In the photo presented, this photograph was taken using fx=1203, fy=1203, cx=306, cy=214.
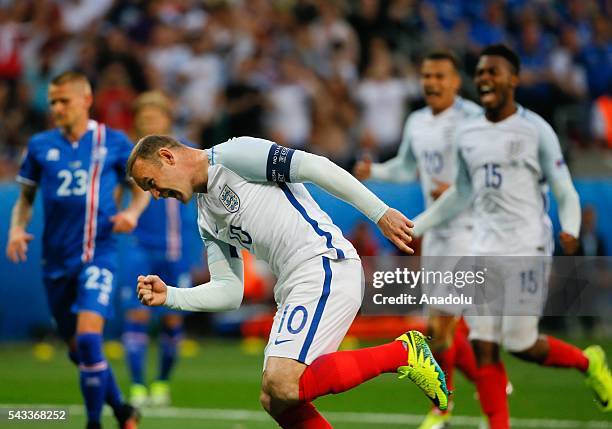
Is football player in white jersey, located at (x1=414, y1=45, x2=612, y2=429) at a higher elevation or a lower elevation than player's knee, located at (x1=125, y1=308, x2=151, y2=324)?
higher

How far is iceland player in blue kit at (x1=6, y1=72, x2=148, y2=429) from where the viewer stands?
29.1ft

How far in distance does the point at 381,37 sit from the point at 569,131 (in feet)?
10.8

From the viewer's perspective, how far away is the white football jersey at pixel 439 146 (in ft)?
32.8

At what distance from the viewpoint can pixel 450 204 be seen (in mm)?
8781

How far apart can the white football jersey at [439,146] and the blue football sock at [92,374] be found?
3103 millimetres

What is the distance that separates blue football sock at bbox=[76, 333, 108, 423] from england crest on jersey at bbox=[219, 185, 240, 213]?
2335 mm

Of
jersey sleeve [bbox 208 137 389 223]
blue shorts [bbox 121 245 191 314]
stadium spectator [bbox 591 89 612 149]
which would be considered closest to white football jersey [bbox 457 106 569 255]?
jersey sleeve [bbox 208 137 389 223]

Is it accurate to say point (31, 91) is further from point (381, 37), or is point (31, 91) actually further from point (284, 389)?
point (284, 389)

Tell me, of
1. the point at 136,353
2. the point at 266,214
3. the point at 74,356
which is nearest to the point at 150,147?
the point at 266,214

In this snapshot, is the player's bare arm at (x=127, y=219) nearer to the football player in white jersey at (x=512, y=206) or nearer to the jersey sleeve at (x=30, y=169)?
the jersey sleeve at (x=30, y=169)

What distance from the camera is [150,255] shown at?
12289mm

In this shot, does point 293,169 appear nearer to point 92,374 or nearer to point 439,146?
point 92,374

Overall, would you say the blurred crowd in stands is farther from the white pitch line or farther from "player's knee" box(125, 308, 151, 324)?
the white pitch line
